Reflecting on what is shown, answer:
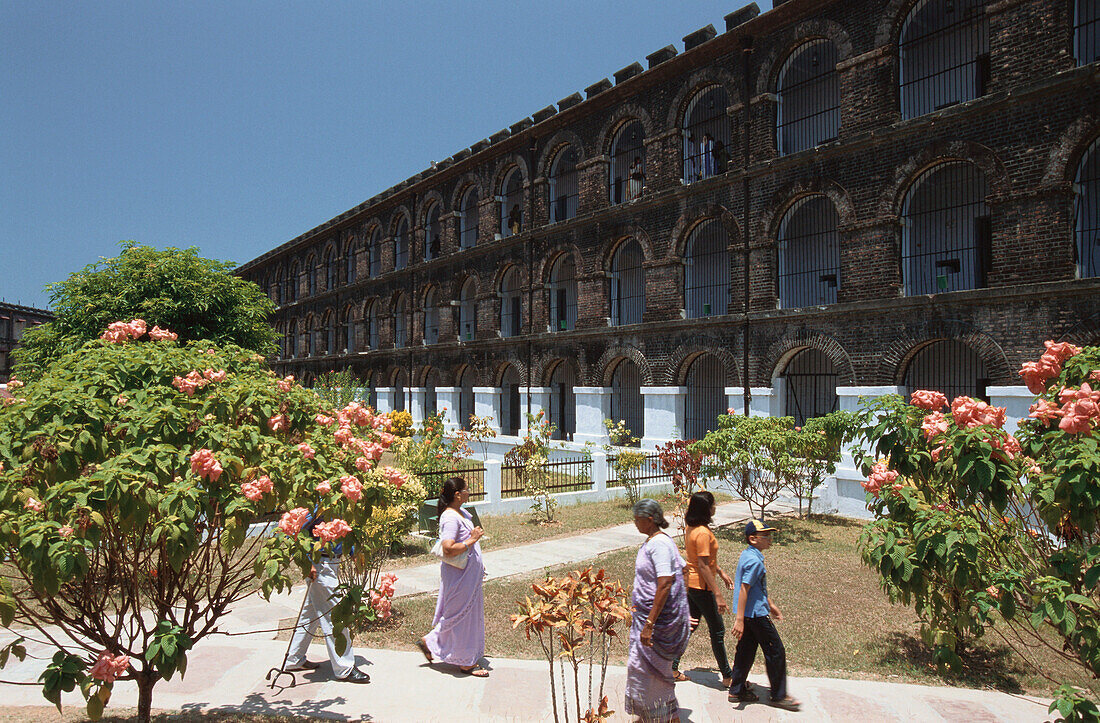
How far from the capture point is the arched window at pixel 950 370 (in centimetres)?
1503

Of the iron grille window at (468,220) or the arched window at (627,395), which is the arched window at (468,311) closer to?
the iron grille window at (468,220)

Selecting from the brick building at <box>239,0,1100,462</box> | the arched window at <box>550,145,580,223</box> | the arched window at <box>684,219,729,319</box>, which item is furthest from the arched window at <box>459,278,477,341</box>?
the arched window at <box>684,219,729,319</box>

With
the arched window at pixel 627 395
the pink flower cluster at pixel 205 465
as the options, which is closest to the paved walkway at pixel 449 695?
the pink flower cluster at pixel 205 465

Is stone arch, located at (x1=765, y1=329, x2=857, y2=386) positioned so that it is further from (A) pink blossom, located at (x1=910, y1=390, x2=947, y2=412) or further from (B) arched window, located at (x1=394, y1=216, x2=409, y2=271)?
(B) arched window, located at (x1=394, y1=216, x2=409, y2=271)

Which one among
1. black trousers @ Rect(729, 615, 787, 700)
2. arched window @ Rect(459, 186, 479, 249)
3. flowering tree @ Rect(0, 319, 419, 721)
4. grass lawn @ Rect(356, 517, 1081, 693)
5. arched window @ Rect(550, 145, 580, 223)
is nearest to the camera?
flowering tree @ Rect(0, 319, 419, 721)

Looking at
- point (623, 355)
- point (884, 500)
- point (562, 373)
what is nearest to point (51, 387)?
point (884, 500)

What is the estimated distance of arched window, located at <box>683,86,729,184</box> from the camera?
17734mm

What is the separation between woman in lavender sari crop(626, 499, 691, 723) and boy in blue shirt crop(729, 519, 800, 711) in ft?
2.87

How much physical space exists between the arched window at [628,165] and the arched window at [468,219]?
714cm

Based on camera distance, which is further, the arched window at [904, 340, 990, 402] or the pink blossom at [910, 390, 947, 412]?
the arched window at [904, 340, 990, 402]

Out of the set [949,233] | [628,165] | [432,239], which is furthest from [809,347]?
[432,239]

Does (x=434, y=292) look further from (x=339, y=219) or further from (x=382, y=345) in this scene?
(x=339, y=219)

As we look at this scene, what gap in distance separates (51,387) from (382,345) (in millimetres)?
27702

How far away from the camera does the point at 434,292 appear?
93.2 ft
